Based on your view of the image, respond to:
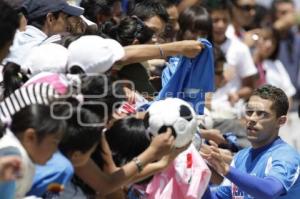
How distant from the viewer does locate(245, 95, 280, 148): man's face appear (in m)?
6.08

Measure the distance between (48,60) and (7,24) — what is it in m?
0.42

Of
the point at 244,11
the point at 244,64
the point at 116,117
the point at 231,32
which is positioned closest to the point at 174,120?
the point at 116,117

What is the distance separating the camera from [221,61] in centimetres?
852

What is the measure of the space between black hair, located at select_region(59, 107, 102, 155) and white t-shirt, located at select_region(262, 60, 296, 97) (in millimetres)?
5083

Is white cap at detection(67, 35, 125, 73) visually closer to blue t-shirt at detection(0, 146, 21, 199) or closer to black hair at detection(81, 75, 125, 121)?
black hair at detection(81, 75, 125, 121)

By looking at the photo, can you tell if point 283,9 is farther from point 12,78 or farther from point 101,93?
point 101,93

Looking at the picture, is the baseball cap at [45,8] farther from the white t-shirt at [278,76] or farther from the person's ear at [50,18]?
the white t-shirt at [278,76]

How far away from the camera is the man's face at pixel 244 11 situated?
10117mm

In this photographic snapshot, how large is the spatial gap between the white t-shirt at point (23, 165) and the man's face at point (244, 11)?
579 centimetres

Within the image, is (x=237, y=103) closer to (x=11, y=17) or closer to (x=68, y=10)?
→ (x=68, y=10)

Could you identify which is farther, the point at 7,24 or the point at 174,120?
the point at 174,120

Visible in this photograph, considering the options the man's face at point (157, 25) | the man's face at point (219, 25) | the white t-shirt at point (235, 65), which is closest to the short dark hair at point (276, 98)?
the man's face at point (157, 25)

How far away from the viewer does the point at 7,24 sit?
473 cm

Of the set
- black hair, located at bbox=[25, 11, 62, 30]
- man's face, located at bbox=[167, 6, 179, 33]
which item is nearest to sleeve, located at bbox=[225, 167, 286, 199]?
black hair, located at bbox=[25, 11, 62, 30]
